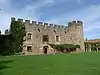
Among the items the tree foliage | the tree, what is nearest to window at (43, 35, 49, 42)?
the tree foliage

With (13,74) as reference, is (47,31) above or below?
above

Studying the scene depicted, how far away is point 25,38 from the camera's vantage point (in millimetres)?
39438

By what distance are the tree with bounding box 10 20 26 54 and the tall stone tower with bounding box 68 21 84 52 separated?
11574 millimetres

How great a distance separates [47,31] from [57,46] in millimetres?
Answer: 3281

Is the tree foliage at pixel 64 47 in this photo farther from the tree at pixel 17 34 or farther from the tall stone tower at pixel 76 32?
the tree at pixel 17 34

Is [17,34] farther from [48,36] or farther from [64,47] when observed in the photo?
[64,47]

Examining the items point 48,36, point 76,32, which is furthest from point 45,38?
point 76,32

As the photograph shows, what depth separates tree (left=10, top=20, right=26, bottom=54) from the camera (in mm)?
36125

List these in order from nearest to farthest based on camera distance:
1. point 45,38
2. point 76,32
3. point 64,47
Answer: point 45,38
point 64,47
point 76,32

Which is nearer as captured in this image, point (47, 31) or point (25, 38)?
point (25, 38)

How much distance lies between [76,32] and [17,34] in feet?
47.3

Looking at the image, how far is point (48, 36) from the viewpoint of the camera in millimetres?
42781

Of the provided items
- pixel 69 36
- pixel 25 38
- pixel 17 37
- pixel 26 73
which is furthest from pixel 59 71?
pixel 69 36

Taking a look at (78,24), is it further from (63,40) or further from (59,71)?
(59,71)
